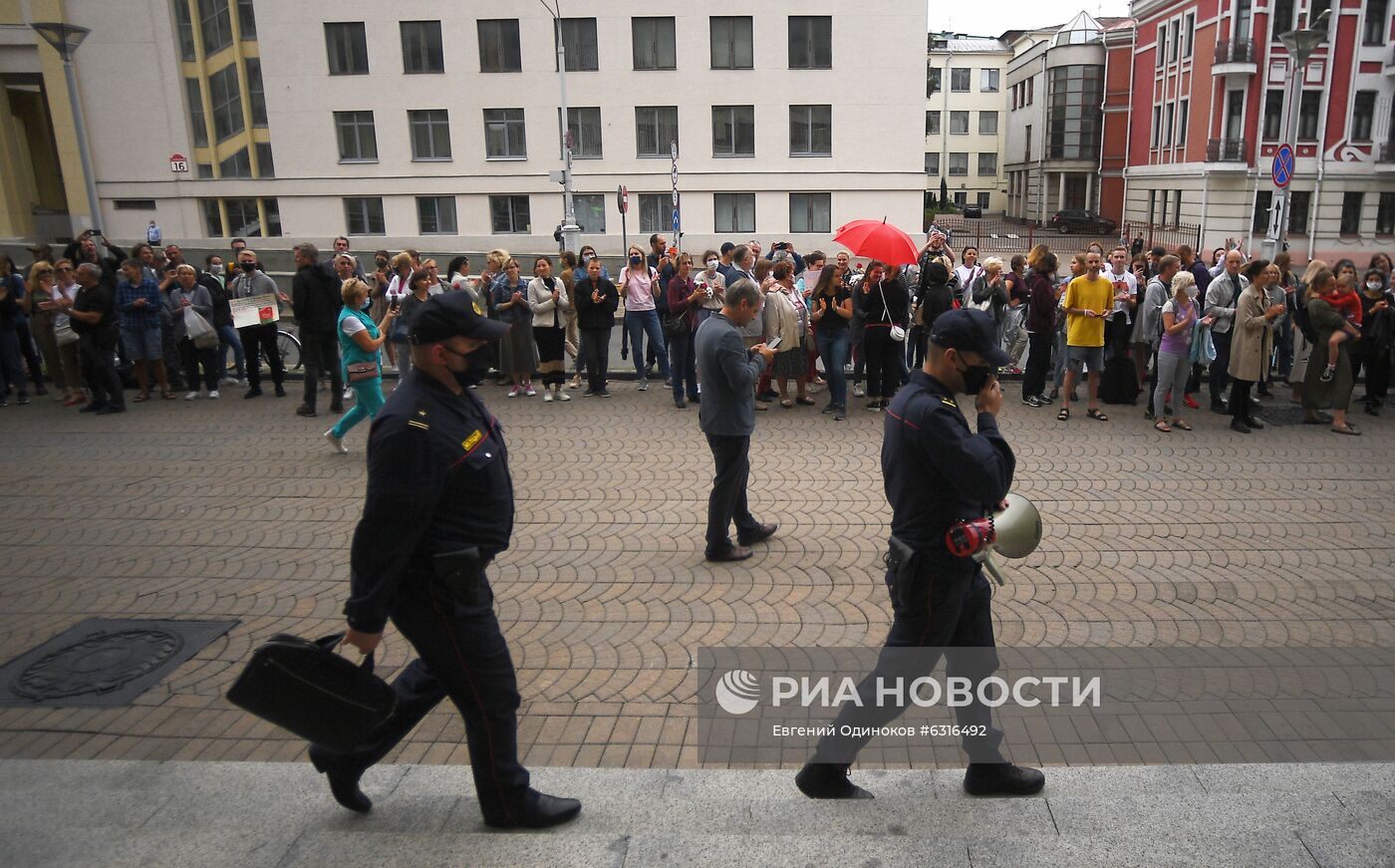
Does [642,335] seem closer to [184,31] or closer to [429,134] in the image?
[429,134]

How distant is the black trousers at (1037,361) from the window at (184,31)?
3921 cm

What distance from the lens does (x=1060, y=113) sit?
6244cm

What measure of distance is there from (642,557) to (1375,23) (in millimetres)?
49348

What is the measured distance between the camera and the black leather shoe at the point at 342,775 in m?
3.75

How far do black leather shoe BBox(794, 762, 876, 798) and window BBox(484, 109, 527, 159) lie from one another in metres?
36.9

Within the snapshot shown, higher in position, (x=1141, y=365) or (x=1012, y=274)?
(x=1012, y=274)

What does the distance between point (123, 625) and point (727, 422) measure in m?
4.13

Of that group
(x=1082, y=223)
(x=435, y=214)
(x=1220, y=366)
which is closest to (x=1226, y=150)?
(x=1082, y=223)

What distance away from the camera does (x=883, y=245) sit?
36.1 feet

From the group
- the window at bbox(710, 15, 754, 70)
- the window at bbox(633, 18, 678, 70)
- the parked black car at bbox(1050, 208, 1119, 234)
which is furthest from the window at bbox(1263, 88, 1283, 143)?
the window at bbox(633, 18, 678, 70)

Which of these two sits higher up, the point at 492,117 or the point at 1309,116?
the point at 492,117

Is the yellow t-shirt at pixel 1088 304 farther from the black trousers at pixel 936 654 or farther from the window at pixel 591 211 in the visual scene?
the window at pixel 591 211

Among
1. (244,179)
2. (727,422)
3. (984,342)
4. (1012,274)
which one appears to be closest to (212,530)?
(727,422)

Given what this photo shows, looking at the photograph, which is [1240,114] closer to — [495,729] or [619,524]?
[619,524]
